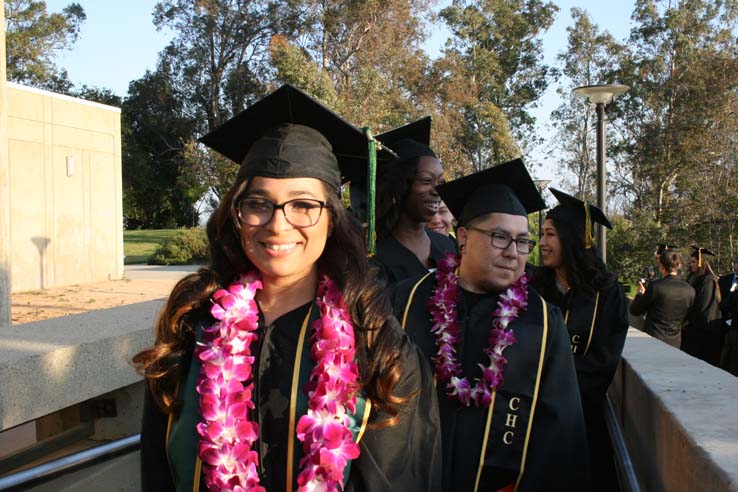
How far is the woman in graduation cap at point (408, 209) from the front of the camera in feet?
12.9

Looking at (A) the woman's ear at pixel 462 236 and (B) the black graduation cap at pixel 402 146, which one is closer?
(A) the woman's ear at pixel 462 236

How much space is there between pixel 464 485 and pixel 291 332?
3.32ft

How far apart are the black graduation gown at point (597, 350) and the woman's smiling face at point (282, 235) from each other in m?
2.15

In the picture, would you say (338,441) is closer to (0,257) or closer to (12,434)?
(12,434)

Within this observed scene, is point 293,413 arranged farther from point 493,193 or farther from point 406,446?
point 493,193

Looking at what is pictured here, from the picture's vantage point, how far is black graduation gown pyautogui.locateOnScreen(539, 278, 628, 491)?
11.6ft

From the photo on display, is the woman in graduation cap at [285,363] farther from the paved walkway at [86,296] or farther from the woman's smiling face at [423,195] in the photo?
the paved walkway at [86,296]

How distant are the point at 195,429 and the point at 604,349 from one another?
2.50 m

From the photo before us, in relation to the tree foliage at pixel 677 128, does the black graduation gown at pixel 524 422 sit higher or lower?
lower

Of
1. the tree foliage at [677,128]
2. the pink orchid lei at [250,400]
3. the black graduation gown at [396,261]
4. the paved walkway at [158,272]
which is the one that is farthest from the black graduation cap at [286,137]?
the tree foliage at [677,128]

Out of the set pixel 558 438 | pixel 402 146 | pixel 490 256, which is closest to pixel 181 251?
pixel 402 146

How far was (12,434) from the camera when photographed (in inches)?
157

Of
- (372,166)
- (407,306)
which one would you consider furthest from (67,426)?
(372,166)

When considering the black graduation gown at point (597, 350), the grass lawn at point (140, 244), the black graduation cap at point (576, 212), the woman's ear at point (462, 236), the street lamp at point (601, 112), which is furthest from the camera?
the grass lawn at point (140, 244)
